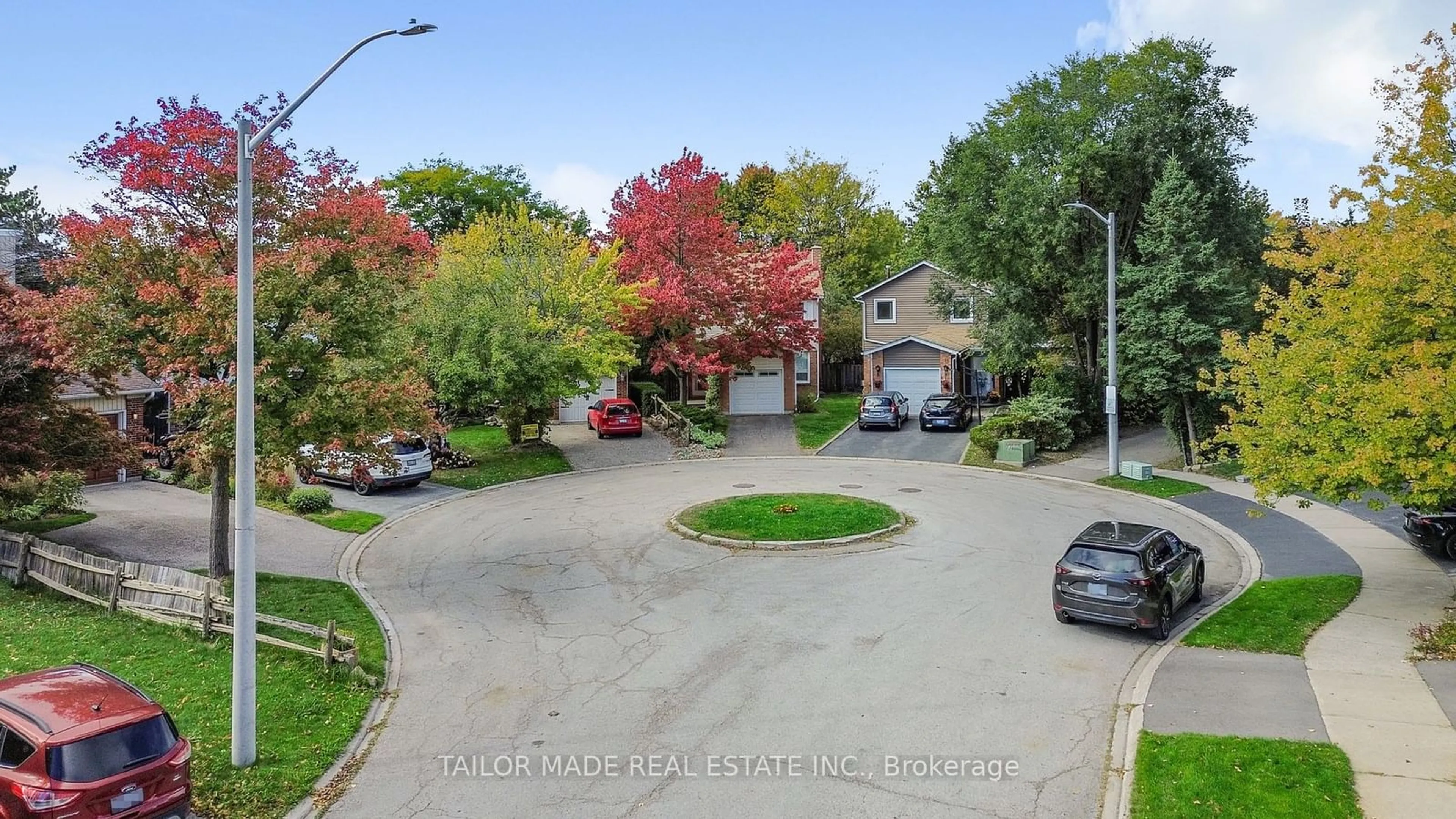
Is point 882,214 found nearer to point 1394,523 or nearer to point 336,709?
point 1394,523

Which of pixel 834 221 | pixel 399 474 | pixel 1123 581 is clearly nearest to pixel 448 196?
pixel 834 221

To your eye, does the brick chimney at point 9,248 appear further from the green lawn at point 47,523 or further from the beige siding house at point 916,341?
the beige siding house at point 916,341

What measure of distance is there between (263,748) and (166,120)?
10.8 meters

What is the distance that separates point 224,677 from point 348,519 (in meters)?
10.7

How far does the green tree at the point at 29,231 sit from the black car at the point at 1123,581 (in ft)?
56.1

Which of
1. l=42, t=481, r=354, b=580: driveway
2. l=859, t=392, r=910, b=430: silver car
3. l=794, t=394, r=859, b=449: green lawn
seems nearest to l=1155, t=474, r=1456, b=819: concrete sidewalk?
l=42, t=481, r=354, b=580: driveway

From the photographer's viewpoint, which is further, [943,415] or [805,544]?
[943,415]

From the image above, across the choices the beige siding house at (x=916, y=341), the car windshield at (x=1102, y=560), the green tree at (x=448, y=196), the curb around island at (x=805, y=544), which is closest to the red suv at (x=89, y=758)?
the curb around island at (x=805, y=544)

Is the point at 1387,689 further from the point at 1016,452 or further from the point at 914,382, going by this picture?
the point at 914,382

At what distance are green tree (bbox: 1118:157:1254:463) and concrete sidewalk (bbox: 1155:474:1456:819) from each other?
1029cm

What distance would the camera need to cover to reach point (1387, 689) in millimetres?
10273

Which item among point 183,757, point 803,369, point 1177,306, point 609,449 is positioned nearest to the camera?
point 183,757

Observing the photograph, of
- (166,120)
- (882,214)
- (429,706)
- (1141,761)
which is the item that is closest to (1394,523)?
(1141,761)

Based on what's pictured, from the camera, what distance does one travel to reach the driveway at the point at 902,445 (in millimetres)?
31656
